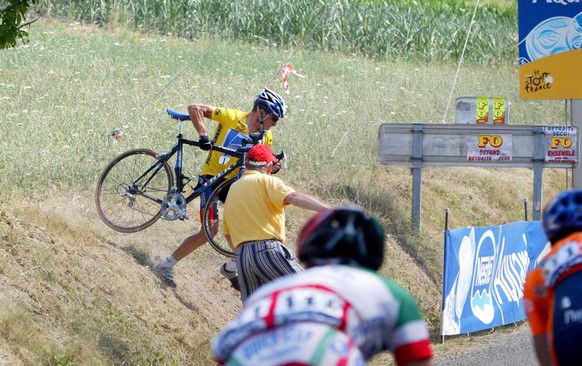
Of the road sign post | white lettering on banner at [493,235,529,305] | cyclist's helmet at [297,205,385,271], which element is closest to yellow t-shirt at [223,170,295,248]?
cyclist's helmet at [297,205,385,271]

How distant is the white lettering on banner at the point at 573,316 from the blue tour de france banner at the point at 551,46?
1100cm

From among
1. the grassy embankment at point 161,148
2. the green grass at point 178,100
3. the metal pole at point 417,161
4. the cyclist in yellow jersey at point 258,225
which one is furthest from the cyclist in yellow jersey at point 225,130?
the metal pole at point 417,161

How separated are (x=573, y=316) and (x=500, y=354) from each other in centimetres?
759

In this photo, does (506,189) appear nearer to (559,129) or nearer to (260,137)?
(559,129)

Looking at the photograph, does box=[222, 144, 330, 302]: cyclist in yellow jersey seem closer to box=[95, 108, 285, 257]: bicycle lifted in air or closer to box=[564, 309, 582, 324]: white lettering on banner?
box=[95, 108, 285, 257]: bicycle lifted in air

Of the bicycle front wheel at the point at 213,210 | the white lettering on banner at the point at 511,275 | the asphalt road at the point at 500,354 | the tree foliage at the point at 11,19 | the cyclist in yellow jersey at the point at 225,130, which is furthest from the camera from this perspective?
the white lettering on banner at the point at 511,275

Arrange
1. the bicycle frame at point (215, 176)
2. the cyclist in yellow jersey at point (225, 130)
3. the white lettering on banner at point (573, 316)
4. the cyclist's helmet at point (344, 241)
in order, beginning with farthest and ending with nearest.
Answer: the bicycle frame at point (215, 176), the cyclist in yellow jersey at point (225, 130), the white lettering on banner at point (573, 316), the cyclist's helmet at point (344, 241)

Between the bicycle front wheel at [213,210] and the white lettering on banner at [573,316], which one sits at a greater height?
the white lettering on banner at [573,316]

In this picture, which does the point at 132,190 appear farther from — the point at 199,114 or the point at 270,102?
the point at 270,102

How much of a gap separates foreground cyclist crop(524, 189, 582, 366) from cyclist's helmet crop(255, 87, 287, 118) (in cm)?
580

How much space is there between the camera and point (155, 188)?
1125 centimetres

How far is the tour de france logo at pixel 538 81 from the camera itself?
14.9 m

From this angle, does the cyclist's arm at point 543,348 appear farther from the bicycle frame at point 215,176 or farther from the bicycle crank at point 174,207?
the bicycle crank at point 174,207

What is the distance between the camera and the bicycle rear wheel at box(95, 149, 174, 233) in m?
10.8
